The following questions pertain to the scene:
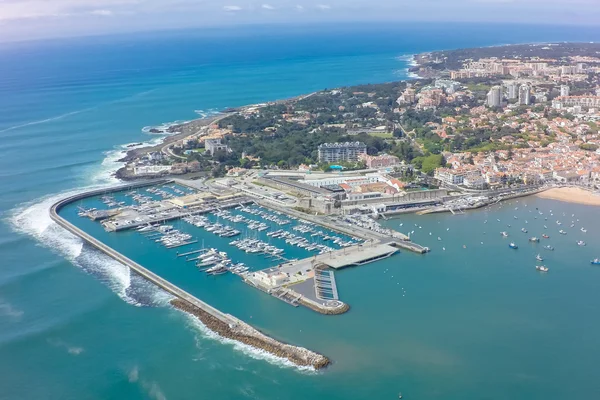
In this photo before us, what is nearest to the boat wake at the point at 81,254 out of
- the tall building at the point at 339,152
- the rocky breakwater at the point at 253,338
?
the rocky breakwater at the point at 253,338

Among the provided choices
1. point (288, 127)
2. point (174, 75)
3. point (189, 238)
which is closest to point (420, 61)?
point (174, 75)

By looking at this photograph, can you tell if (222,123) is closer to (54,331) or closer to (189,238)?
(189,238)

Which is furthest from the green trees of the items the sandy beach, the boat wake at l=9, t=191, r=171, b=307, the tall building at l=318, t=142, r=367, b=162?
the boat wake at l=9, t=191, r=171, b=307

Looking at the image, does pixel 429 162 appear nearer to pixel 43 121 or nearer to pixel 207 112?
pixel 207 112

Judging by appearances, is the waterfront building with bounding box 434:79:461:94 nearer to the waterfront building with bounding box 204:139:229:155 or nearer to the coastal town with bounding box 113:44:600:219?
the coastal town with bounding box 113:44:600:219

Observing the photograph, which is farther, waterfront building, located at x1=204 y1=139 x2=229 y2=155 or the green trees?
waterfront building, located at x1=204 y1=139 x2=229 y2=155

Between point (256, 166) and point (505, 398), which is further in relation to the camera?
point (256, 166)

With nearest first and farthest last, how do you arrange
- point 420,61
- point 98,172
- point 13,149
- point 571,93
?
point 98,172
point 13,149
point 571,93
point 420,61

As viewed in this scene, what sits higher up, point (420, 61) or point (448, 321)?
point (420, 61)
